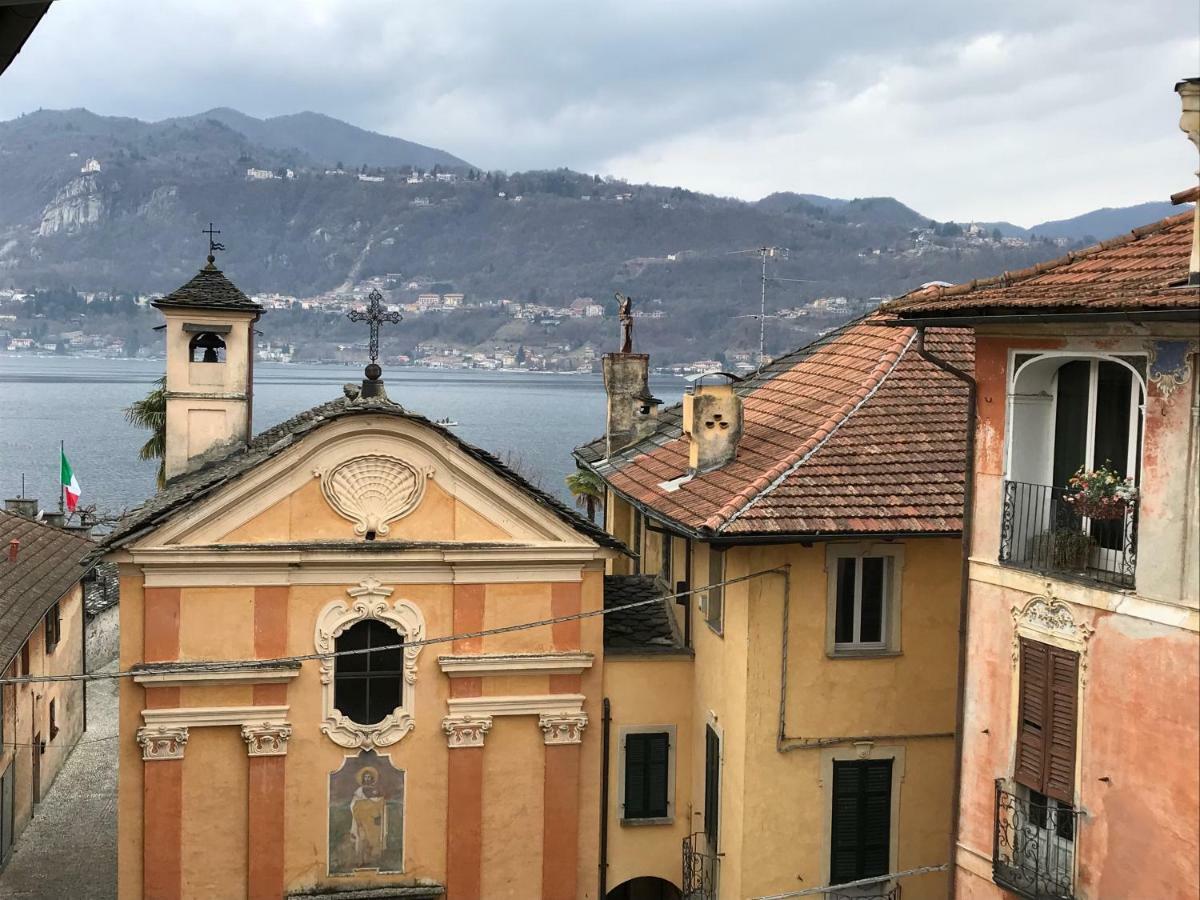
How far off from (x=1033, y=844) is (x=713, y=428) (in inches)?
338

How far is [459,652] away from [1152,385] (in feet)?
36.3

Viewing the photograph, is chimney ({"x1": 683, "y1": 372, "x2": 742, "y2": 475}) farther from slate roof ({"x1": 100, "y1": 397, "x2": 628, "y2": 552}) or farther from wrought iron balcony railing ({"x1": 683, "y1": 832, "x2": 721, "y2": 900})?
wrought iron balcony railing ({"x1": 683, "y1": 832, "x2": 721, "y2": 900})

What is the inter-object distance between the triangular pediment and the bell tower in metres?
8.49

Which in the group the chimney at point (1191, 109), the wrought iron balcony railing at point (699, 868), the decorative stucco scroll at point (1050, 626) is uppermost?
the chimney at point (1191, 109)

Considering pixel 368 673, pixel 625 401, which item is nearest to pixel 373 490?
pixel 368 673

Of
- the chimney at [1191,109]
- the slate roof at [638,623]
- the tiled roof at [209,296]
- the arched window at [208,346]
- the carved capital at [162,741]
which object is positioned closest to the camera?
the chimney at [1191,109]

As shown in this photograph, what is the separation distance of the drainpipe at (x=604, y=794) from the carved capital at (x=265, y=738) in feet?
15.4

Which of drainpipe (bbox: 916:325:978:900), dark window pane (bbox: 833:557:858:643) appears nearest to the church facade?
dark window pane (bbox: 833:557:858:643)

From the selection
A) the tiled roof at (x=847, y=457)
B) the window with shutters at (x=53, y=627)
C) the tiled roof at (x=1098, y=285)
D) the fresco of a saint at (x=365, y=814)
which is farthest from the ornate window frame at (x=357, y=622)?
the window with shutters at (x=53, y=627)

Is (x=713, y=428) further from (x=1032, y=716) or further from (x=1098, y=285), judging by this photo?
(x=1098, y=285)

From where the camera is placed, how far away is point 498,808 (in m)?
19.6

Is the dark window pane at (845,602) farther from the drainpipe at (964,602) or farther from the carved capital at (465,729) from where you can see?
the carved capital at (465,729)

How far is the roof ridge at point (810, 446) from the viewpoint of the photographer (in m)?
16.9

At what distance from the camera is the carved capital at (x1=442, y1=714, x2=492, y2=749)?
19.3m
